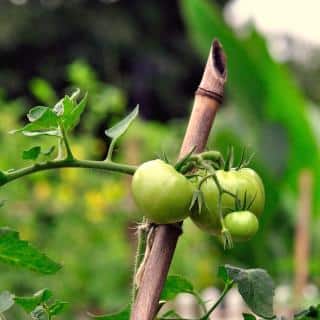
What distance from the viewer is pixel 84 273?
351 centimetres

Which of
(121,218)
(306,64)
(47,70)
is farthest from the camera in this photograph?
(306,64)

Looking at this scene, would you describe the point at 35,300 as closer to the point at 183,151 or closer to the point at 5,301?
the point at 5,301

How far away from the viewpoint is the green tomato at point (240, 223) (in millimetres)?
571

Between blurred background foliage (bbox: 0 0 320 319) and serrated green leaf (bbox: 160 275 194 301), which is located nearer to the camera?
serrated green leaf (bbox: 160 275 194 301)

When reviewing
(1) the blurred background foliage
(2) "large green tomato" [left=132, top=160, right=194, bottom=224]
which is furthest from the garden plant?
(1) the blurred background foliage

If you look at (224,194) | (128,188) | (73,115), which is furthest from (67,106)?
(128,188)

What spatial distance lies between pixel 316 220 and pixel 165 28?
575 inches

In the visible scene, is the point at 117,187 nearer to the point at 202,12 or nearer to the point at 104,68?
the point at 202,12

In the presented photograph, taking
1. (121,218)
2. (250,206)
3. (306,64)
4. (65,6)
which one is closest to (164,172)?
(250,206)

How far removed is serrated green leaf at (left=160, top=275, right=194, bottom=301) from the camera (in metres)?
0.68

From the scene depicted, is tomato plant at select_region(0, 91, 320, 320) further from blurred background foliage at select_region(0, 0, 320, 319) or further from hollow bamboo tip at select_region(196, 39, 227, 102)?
blurred background foliage at select_region(0, 0, 320, 319)

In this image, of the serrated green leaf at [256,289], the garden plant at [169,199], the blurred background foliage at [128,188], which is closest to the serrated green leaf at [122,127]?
the garden plant at [169,199]

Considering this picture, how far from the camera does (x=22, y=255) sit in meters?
0.62

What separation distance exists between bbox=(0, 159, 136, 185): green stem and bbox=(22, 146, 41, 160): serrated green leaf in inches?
1.4
